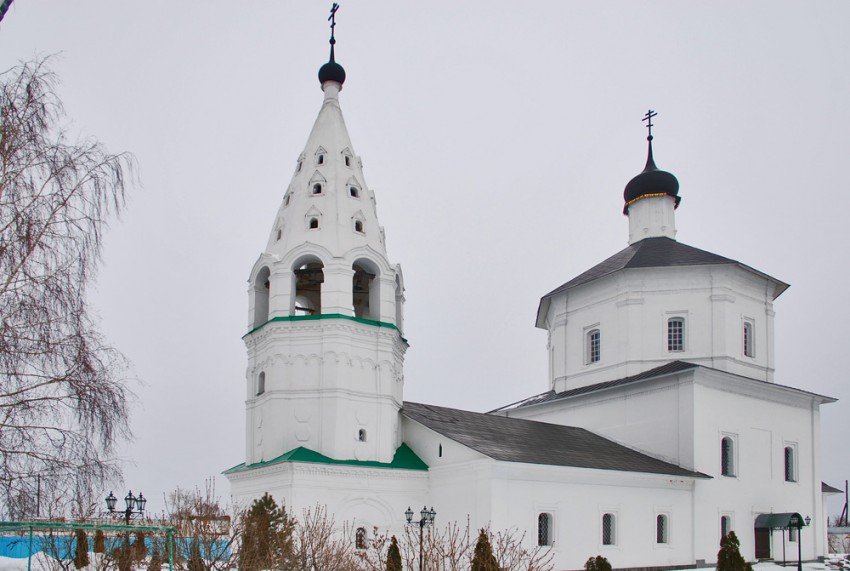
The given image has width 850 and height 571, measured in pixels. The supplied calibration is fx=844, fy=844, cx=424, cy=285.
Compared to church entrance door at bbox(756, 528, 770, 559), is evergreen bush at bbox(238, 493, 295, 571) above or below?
above

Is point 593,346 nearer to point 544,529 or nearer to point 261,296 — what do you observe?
point 544,529

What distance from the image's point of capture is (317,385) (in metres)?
20.3

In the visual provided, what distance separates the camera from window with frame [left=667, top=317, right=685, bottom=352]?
26109 mm

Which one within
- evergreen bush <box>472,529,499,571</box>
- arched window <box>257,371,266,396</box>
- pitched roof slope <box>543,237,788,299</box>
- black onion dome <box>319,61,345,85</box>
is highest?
black onion dome <box>319,61,345,85</box>

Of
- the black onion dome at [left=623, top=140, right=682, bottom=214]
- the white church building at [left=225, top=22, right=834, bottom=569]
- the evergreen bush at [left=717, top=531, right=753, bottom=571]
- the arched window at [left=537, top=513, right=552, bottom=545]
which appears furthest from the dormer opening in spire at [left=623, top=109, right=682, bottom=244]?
the arched window at [left=537, top=513, right=552, bottom=545]

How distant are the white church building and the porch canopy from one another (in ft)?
0.18

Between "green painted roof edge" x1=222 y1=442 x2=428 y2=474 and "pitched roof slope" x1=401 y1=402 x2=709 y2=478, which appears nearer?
"green painted roof edge" x1=222 y1=442 x2=428 y2=474

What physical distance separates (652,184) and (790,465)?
1022cm

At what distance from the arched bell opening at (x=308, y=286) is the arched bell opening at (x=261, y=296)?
2.47 feet

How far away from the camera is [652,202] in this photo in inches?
1161

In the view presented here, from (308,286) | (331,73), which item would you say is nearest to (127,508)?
(308,286)

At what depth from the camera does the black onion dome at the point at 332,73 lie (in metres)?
23.9

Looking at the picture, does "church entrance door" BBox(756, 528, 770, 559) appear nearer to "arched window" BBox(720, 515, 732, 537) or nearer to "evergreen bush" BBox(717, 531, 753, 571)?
"arched window" BBox(720, 515, 732, 537)

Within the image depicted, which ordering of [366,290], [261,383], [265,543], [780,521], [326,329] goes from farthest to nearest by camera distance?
[780,521]
[366,290]
[261,383]
[326,329]
[265,543]
